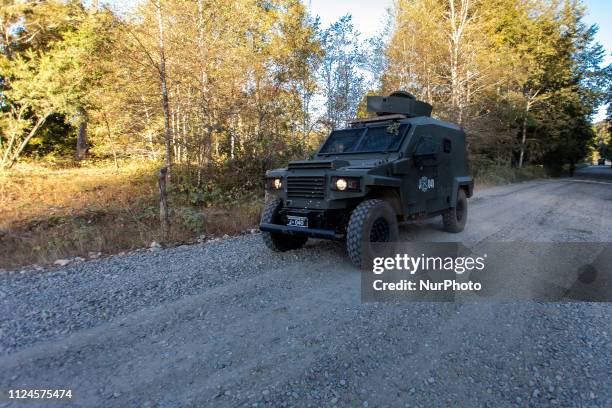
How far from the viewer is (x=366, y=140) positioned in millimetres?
5930

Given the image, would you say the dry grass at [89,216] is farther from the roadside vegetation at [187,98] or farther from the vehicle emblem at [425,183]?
the vehicle emblem at [425,183]

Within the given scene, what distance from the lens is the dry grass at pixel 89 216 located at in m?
5.92

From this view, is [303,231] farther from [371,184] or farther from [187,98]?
[187,98]

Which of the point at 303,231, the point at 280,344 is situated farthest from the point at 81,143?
the point at 280,344

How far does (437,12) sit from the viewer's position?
54.2 feet

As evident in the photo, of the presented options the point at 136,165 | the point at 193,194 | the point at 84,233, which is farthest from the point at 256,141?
the point at 84,233

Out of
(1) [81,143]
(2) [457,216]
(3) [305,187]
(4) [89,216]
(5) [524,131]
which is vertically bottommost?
(4) [89,216]

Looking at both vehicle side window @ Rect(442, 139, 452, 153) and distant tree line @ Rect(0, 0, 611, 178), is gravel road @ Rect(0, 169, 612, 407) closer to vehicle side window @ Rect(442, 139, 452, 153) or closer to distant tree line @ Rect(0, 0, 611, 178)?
vehicle side window @ Rect(442, 139, 452, 153)

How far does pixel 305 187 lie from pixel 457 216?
3600 millimetres

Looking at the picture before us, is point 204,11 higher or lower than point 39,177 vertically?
higher

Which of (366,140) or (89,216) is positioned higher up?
(366,140)

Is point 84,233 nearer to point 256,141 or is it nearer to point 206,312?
point 206,312

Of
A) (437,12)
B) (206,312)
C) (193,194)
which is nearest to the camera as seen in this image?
(206,312)

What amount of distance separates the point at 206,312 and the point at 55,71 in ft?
42.3
